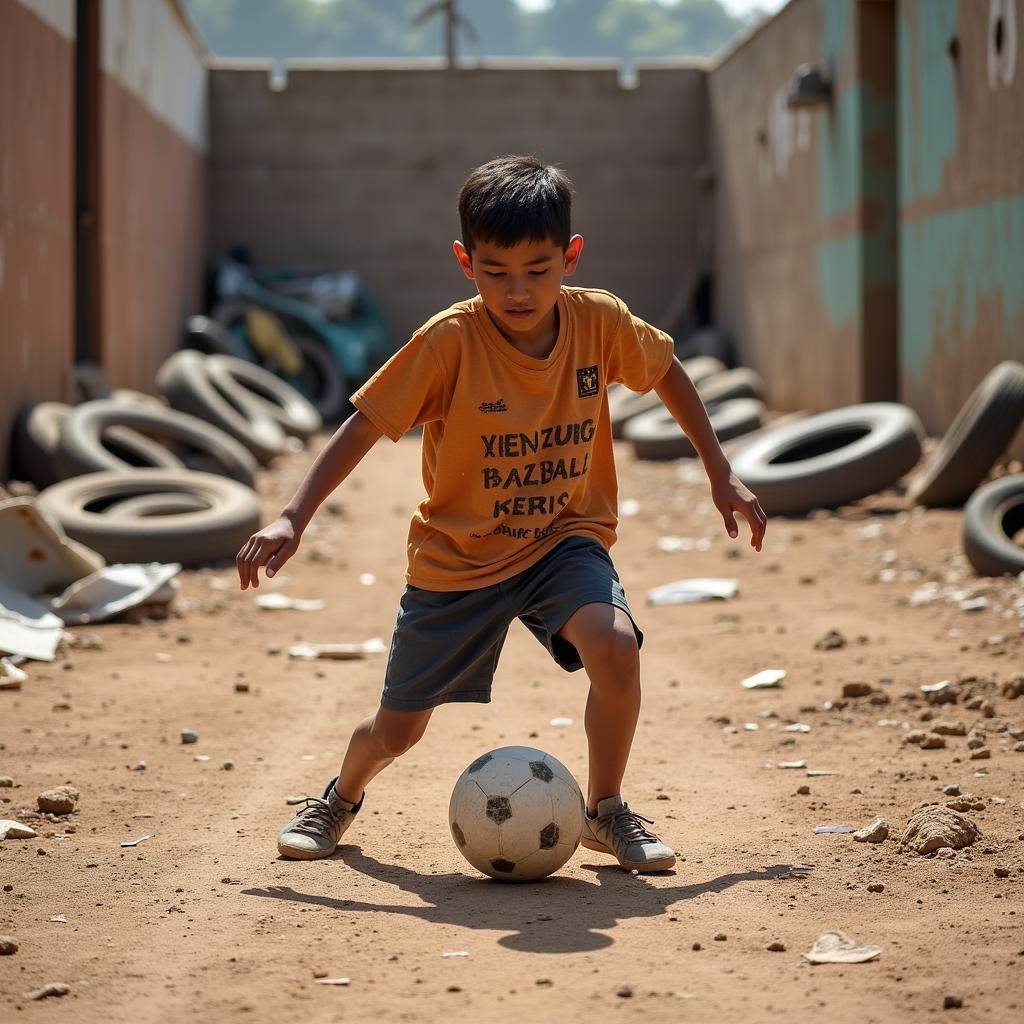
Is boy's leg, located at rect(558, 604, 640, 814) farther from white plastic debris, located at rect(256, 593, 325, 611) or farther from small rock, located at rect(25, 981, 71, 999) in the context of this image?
white plastic debris, located at rect(256, 593, 325, 611)

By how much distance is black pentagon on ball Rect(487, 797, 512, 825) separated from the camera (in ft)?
11.5

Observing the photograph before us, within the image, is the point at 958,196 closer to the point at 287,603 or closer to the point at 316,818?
the point at 287,603

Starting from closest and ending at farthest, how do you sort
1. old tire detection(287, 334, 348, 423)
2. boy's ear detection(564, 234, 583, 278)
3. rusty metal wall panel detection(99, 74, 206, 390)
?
1. boy's ear detection(564, 234, 583, 278)
2. rusty metal wall panel detection(99, 74, 206, 390)
3. old tire detection(287, 334, 348, 423)

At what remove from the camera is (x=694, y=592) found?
7.84 metres

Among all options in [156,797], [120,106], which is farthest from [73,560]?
[120,106]

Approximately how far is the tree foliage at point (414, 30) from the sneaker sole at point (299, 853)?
4876 inches

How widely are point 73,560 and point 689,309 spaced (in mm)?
13866

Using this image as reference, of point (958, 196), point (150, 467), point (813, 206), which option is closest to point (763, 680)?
point (150, 467)

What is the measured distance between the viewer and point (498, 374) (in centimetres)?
362

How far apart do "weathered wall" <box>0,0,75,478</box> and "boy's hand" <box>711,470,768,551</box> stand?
23.9 feet

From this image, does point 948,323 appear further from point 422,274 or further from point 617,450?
point 422,274

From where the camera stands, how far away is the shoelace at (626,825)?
3.62m

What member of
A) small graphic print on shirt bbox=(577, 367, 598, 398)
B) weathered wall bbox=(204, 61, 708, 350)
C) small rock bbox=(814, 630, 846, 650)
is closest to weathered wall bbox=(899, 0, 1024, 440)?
small rock bbox=(814, 630, 846, 650)

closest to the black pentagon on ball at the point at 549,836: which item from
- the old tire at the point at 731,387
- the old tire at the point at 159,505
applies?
the old tire at the point at 159,505
